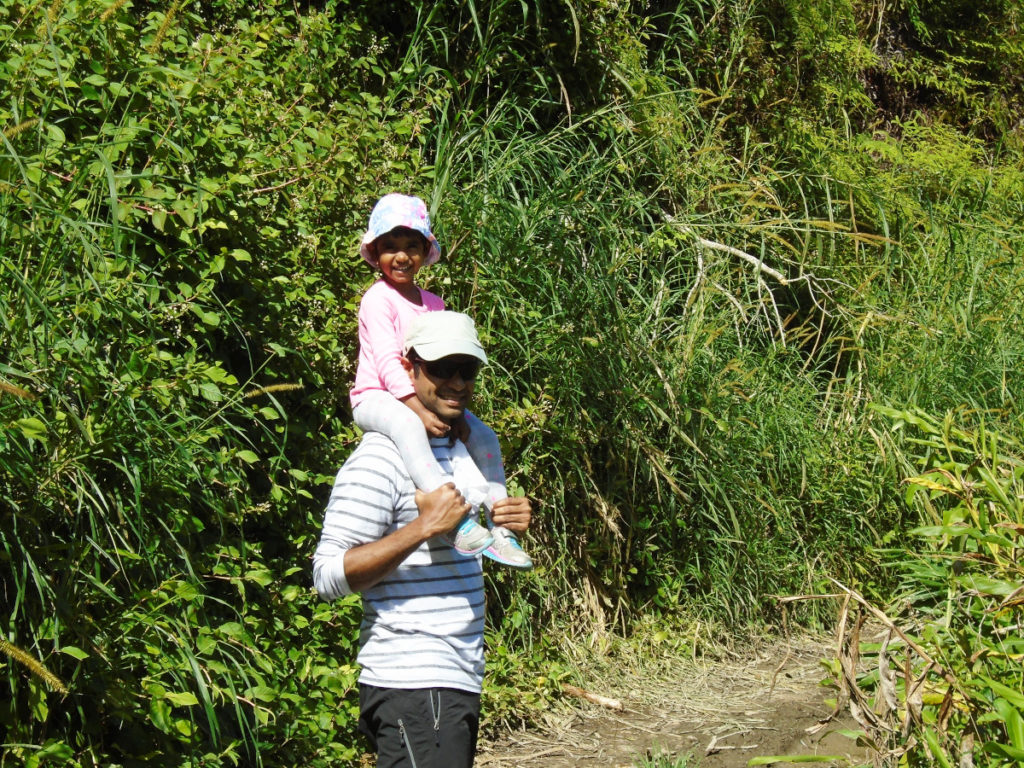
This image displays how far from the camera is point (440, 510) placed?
2.73m

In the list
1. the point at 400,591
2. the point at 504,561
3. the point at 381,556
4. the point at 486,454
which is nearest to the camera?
the point at 381,556

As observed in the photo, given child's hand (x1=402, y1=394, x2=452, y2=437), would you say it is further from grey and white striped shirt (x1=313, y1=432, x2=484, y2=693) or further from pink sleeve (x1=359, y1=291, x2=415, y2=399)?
pink sleeve (x1=359, y1=291, x2=415, y2=399)

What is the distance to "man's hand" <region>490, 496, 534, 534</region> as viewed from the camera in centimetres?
296

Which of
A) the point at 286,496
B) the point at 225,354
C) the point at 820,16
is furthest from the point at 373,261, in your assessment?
the point at 820,16

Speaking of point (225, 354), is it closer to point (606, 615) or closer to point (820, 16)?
point (606, 615)

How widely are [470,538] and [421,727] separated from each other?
461 millimetres

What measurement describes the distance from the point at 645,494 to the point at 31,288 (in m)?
3.87

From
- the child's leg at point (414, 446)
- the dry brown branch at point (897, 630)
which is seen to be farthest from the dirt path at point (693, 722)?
the child's leg at point (414, 446)

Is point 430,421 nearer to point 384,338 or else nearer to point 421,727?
point 421,727

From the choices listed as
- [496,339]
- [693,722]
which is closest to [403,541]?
[496,339]

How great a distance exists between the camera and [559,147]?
21.9 ft

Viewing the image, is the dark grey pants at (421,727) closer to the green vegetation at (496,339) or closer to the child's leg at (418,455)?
the child's leg at (418,455)

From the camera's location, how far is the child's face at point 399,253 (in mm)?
4367

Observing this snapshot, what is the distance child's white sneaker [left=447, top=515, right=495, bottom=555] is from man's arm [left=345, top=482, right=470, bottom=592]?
0.39ft
